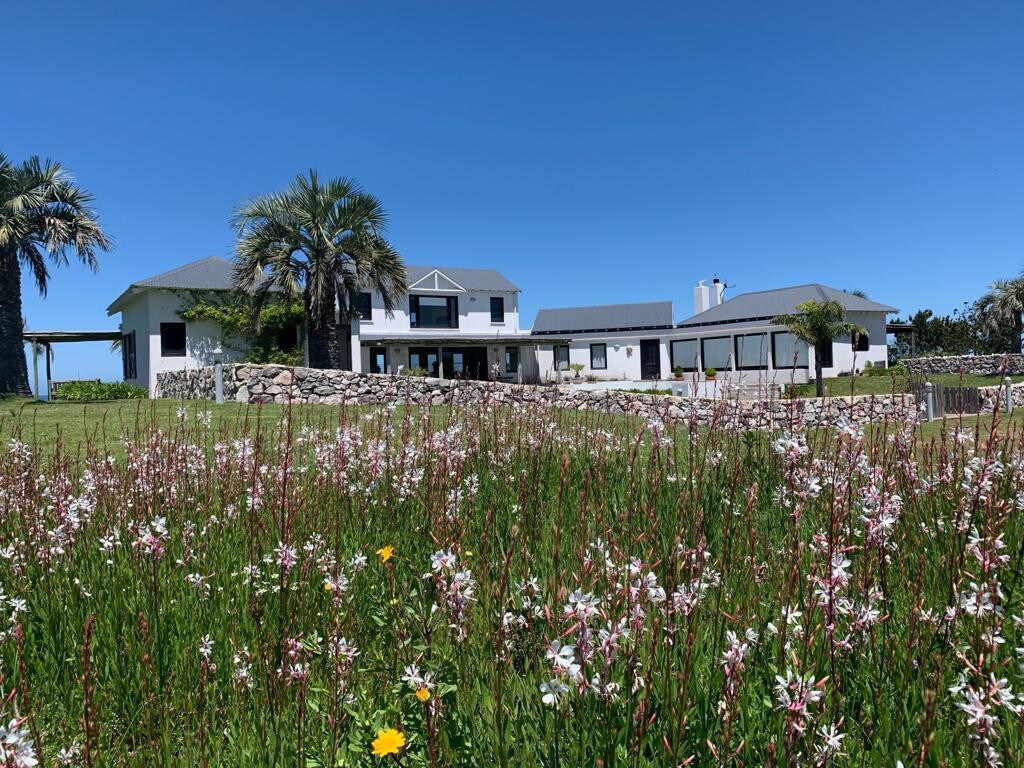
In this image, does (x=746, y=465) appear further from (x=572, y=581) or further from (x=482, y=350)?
(x=482, y=350)

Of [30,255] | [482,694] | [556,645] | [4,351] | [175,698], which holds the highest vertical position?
[30,255]

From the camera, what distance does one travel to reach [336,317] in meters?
24.9

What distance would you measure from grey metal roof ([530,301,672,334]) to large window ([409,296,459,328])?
11.7 m

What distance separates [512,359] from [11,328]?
78.6 ft

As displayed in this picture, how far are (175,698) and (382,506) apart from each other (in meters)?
2.13

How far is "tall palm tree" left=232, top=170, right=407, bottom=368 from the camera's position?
23531 millimetres

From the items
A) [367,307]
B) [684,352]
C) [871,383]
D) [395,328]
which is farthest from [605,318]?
[871,383]

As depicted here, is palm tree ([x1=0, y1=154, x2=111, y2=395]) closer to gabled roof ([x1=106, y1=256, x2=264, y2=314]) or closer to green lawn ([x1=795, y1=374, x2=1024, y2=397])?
gabled roof ([x1=106, y1=256, x2=264, y2=314])

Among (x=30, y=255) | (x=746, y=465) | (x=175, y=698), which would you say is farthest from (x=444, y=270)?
(x=175, y=698)

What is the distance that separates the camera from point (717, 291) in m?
45.6

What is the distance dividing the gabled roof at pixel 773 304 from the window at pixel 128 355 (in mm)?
30878

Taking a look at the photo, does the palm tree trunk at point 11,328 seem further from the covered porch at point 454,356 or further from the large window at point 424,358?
the large window at point 424,358

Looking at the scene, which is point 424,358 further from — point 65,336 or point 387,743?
point 387,743

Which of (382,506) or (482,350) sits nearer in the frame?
(382,506)
